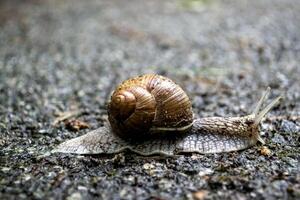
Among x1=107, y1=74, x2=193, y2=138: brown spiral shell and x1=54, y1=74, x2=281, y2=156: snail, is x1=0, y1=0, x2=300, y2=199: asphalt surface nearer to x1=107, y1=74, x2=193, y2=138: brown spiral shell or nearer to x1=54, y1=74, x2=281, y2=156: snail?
x1=54, y1=74, x2=281, y2=156: snail

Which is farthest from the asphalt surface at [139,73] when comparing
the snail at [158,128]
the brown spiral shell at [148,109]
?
the brown spiral shell at [148,109]

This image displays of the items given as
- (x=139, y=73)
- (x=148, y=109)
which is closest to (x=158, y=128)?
(x=148, y=109)

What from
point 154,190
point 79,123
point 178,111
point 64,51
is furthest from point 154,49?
point 154,190

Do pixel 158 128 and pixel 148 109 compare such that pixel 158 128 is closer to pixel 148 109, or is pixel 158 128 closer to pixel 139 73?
pixel 148 109

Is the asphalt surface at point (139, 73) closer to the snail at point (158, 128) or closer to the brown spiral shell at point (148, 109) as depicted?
the snail at point (158, 128)

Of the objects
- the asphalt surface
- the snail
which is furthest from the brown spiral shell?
the asphalt surface

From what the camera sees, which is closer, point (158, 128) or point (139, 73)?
point (158, 128)

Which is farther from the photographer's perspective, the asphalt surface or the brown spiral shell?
the brown spiral shell
